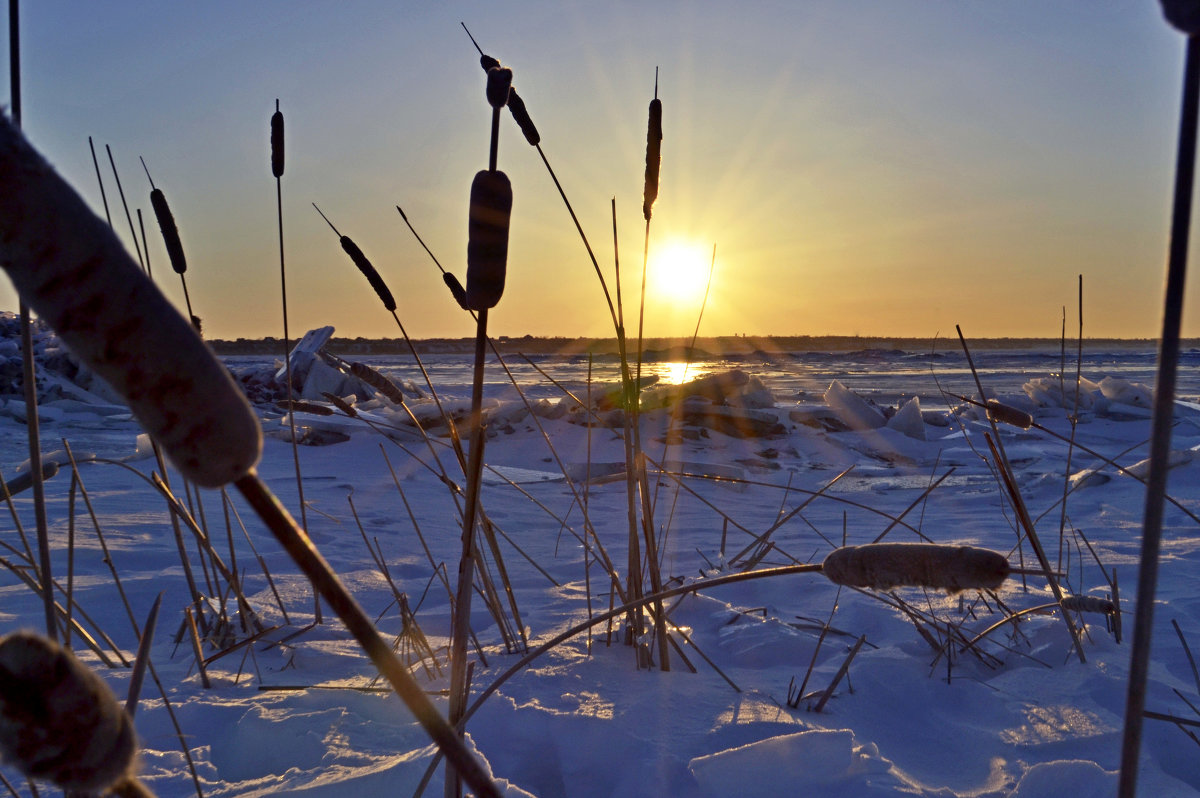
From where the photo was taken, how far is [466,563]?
81 centimetres

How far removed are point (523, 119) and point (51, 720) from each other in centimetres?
109

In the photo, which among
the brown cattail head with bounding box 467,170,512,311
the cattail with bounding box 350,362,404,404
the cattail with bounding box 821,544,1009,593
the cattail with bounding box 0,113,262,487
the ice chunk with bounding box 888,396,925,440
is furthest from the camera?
the ice chunk with bounding box 888,396,925,440

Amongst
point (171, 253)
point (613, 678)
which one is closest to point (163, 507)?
point (171, 253)

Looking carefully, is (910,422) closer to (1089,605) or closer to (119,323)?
(1089,605)

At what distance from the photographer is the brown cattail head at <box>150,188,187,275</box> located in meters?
1.55

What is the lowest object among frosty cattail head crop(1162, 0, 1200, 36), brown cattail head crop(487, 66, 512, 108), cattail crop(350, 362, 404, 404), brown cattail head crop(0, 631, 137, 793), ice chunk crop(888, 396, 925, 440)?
ice chunk crop(888, 396, 925, 440)

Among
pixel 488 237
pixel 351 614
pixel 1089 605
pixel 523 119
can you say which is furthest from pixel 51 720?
pixel 1089 605

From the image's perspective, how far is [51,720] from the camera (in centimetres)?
24

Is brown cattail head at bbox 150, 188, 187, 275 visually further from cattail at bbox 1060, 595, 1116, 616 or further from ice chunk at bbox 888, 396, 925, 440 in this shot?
ice chunk at bbox 888, 396, 925, 440

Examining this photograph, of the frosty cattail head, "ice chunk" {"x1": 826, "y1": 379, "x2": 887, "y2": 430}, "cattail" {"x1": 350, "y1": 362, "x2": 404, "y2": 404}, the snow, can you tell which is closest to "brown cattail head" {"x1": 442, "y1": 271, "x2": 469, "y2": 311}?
"cattail" {"x1": 350, "y1": 362, "x2": 404, "y2": 404}

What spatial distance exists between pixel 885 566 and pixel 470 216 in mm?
324

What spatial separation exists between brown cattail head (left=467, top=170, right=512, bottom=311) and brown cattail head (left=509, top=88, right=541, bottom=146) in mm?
701

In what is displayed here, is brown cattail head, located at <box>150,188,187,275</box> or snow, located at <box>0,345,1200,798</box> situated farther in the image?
brown cattail head, located at <box>150,188,187,275</box>

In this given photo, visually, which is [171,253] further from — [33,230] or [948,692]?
[948,692]
